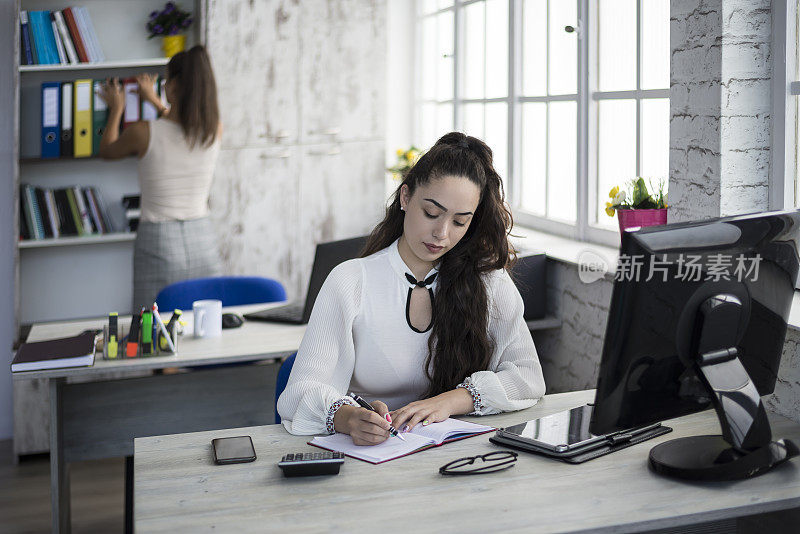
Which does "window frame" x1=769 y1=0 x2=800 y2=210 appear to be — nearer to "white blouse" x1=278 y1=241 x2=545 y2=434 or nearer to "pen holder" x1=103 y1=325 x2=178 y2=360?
"white blouse" x1=278 y1=241 x2=545 y2=434

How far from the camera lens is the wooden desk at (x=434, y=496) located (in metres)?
1.52

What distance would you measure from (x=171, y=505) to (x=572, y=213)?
2.48 meters

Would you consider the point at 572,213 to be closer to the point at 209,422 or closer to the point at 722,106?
the point at 722,106

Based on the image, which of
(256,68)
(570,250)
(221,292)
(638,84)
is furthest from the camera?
(256,68)

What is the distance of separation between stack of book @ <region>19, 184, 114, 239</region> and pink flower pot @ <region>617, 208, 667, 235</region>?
9.06 ft

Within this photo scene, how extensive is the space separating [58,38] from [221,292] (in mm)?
1604

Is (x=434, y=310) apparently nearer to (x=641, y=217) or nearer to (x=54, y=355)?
(x=641, y=217)

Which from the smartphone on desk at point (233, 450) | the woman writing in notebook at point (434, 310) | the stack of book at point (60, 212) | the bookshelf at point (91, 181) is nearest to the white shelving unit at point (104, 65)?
the bookshelf at point (91, 181)

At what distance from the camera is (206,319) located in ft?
9.91

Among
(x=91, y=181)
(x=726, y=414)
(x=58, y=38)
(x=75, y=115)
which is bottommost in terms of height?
(x=726, y=414)

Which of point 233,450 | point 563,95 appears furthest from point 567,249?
point 233,450

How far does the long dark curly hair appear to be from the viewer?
219 cm

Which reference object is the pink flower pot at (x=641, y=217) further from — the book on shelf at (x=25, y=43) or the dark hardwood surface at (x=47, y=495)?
the book on shelf at (x=25, y=43)

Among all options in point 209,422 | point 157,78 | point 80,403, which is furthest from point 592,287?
point 157,78
